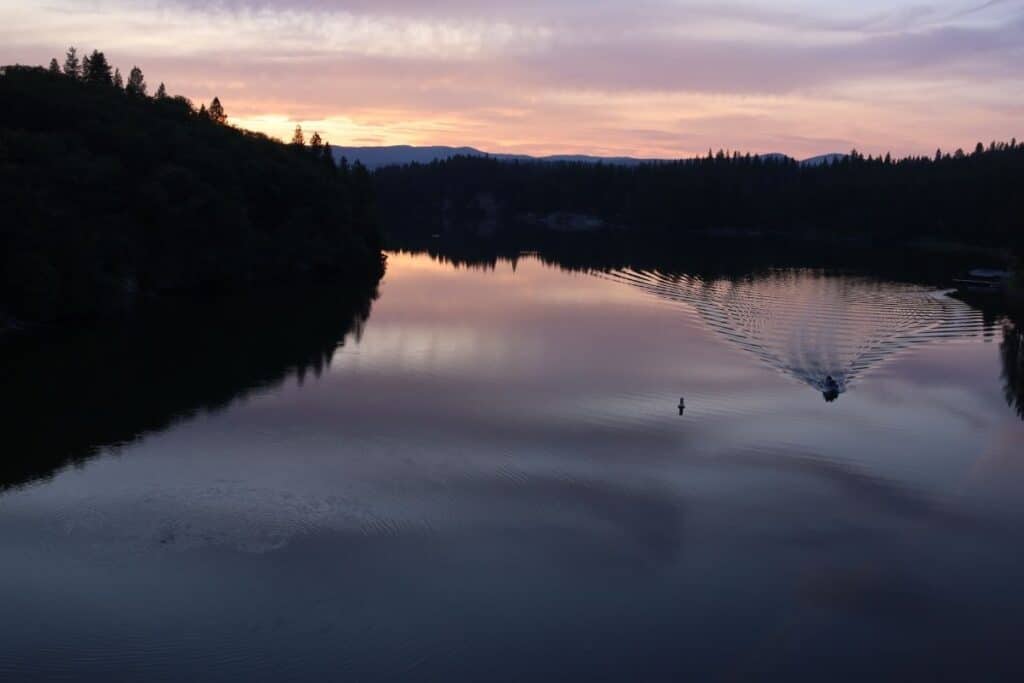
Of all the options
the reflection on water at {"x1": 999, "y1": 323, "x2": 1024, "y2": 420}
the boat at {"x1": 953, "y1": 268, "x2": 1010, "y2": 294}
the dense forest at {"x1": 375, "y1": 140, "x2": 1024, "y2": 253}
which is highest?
the dense forest at {"x1": 375, "y1": 140, "x2": 1024, "y2": 253}

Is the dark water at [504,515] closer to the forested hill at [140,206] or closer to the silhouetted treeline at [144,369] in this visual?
the silhouetted treeline at [144,369]

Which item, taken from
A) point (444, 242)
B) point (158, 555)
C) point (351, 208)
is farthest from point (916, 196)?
point (158, 555)

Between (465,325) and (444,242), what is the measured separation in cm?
9089

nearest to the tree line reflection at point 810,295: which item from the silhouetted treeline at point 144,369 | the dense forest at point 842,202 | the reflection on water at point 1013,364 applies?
the reflection on water at point 1013,364

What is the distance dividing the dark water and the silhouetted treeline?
216 millimetres

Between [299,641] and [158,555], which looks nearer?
[299,641]

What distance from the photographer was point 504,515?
22.6 metres

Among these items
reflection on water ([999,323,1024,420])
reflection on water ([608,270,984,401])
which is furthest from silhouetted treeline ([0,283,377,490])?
reflection on water ([999,323,1024,420])

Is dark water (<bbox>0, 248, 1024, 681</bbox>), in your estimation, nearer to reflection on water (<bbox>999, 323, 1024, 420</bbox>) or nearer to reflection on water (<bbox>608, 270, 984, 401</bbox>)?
reflection on water (<bbox>999, 323, 1024, 420</bbox>)

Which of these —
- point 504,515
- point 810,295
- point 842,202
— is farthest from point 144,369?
point 842,202

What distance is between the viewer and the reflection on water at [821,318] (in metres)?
43.8

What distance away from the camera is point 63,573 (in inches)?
739

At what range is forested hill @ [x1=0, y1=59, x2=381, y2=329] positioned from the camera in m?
46.5

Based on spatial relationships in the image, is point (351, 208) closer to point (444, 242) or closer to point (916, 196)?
point (444, 242)
